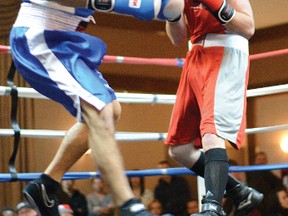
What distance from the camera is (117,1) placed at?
1828 mm

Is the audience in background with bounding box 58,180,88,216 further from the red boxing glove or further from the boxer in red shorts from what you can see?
the red boxing glove

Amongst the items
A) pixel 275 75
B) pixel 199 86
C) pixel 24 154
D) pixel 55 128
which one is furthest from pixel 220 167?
pixel 275 75

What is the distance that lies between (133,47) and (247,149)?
1.99 metres

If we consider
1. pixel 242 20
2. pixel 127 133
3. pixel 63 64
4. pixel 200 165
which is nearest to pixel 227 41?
pixel 242 20

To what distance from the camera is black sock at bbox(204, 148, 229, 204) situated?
217 centimetres

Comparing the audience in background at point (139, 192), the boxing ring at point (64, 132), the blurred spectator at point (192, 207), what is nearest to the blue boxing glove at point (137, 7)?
the boxing ring at point (64, 132)

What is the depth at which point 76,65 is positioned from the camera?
6.29ft

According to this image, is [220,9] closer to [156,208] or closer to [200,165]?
[200,165]

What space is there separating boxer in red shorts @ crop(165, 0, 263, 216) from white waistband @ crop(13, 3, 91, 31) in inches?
18.8

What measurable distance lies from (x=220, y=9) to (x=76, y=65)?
0.56 m

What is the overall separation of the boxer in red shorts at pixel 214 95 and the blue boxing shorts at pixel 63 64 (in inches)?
17.9

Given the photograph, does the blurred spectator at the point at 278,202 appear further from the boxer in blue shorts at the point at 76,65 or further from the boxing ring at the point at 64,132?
the boxer in blue shorts at the point at 76,65

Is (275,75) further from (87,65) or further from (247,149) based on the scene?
(87,65)

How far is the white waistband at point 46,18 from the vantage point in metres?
1.97
